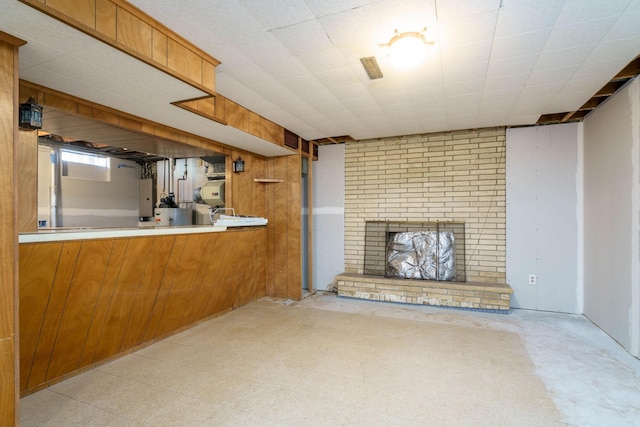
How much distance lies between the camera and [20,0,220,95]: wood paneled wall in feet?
5.27

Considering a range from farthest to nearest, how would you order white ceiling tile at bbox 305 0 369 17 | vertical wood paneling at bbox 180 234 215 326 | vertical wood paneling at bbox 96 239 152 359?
vertical wood paneling at bbox 180 234 215 326, vertical wood paneling at bbox 96 239 152 359, white ceiling tile at bbox 305 0 369 17

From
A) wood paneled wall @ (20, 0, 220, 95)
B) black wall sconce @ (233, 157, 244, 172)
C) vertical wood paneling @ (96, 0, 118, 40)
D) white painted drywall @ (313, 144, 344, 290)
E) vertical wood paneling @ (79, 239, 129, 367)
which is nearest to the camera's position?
wood paneled wall @ (20, 0, 220, 95)

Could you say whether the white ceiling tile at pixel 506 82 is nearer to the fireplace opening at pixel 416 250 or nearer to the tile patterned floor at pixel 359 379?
the fireplace opening at pixel 416 250

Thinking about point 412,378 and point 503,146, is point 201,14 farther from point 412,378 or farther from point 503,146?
point 503,146

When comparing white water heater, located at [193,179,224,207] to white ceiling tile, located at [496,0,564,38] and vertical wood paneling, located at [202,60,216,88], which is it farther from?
white ceiling tile, located at [496,0,564,38]

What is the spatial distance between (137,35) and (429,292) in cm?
448

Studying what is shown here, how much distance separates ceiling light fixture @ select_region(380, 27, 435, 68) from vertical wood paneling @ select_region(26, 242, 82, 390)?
8.64ft

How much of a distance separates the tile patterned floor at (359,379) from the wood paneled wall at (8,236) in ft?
1.85

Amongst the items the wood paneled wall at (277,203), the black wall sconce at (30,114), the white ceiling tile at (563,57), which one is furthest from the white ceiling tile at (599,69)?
the black wall sconce at (30,114)

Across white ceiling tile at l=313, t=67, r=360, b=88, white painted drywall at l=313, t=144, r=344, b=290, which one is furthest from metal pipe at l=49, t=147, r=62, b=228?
white ceiling tile at l=313, t=67, r=360, b=88

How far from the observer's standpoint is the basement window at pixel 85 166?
5719 millimetres

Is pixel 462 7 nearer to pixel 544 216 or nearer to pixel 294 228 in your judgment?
pixel 544 216

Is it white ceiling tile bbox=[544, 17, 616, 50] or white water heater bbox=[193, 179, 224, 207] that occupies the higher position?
white ceiling tile bbox=[544, 17, 616, 50]

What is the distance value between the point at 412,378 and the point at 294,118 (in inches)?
125
